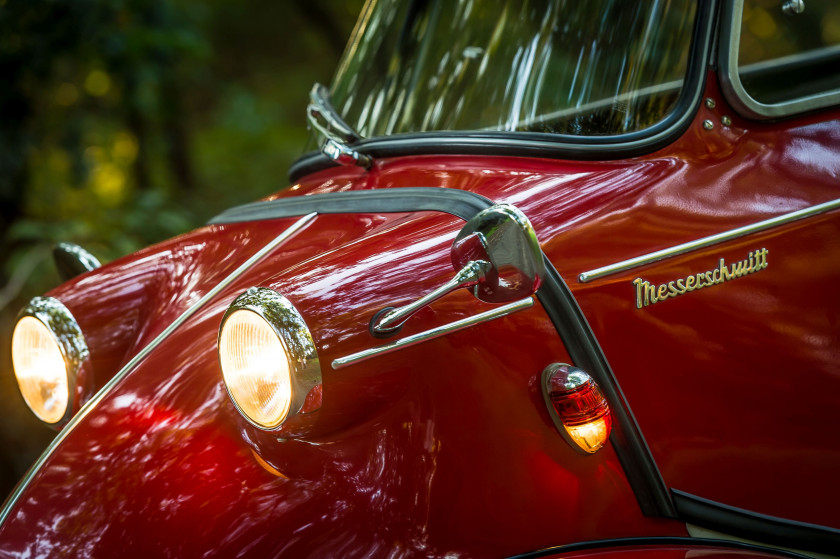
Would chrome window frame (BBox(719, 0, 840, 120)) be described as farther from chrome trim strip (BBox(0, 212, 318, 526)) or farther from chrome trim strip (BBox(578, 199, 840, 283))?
chrome trim strip (BBox(0, 212, 318, 526))

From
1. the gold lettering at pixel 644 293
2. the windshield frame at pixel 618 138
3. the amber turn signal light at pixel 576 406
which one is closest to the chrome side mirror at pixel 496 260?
the amber turn signal light at pixel 576 406

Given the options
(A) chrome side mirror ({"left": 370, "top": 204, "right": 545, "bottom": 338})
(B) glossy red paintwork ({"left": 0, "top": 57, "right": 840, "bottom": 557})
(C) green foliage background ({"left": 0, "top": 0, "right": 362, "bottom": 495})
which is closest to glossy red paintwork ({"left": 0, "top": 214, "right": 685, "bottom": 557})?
(B) glossy red paintwork ({"left": 0, "top": 57, "right": 840, "bottom": 557})

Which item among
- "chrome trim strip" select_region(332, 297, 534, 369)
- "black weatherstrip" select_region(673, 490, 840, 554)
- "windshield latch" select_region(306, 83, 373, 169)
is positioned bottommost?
"black weatherstrip" select_region(673, 490, 840, 554)

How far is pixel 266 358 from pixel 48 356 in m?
0.82

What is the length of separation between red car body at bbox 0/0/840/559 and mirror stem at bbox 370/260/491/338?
0.03 m

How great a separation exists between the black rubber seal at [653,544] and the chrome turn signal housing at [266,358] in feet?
1.69

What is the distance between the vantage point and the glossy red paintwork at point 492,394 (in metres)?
1.48

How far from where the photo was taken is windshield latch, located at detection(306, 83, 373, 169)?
6.98 ft

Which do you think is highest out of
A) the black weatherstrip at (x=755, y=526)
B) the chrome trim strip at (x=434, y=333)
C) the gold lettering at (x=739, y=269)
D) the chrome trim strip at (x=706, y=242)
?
the chrome trim strip at (x=434, y=333)

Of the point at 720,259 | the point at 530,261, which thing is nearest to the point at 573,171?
the point at 720,259

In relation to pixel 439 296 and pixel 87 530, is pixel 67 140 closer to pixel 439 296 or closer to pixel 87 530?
pixel 87 530

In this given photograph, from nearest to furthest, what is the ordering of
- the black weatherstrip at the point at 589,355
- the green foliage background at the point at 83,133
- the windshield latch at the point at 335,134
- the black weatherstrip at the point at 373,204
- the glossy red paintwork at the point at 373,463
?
the glossy red paintwork at the point at 373,463, the black weatherstrip at the point at 589,355, the black weatherstrip at the point at 373,204, the windshield latch at the point at 335,134, the green foliage background at the point at 83,133

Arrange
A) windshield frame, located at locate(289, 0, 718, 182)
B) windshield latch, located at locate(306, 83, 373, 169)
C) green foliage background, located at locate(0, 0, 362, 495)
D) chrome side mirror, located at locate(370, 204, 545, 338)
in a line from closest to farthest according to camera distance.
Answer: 1. chrome side mirror, located at locate(370, 204, 545, 338)
2. windshield frame, located at locate(289, 0, 718, 182)
3. windshield latch, located at locate(306, 83, 373, 169)
4. green foliage background, located at locate(0, 0, 362, 495)

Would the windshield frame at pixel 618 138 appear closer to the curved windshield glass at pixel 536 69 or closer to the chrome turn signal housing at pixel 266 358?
the curved windshield glass at pixel 536 69
